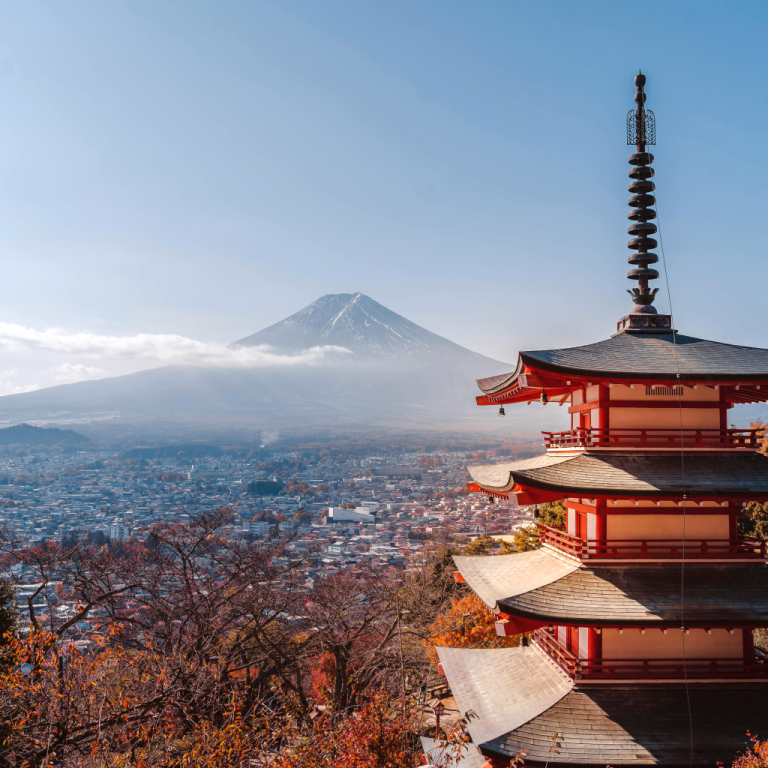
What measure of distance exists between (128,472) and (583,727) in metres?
93.0

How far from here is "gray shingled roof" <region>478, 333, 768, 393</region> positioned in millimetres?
7832

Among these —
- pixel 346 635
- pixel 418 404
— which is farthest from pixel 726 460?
pixel 418 404

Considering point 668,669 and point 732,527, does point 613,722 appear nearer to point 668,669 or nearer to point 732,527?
point 668,669

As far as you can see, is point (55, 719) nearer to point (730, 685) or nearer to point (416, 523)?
point (730, 685)

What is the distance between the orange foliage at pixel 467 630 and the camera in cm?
1870

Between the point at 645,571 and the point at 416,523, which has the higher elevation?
the point at 645,571

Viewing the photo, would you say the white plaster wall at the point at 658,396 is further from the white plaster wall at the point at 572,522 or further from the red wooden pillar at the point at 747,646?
the red wooden pillar at the point at 747,646

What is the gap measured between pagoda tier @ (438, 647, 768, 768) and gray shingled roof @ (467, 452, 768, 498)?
2682mm

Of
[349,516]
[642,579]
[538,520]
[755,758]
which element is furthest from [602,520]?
[349,516]

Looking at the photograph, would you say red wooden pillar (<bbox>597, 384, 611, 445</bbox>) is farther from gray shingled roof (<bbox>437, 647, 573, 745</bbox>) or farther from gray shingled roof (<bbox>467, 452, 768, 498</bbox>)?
gray shingled roof (<bbox>437, 647, 573, 745</bbox>)

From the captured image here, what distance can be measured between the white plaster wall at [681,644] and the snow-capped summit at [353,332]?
15668cm

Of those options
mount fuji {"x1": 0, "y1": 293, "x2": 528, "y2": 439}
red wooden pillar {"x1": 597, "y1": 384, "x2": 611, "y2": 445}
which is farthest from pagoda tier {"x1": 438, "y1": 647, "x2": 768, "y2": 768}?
mount fuji {"x1": 0, "y1": 293, "x2": 528, "y2": 439}

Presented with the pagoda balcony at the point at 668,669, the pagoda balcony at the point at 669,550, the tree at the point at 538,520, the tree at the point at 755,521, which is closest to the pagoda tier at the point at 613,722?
the pagoda balcony at the point at 668,669

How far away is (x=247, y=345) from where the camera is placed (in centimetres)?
18100
